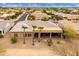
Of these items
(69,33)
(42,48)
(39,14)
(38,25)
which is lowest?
(42,48)

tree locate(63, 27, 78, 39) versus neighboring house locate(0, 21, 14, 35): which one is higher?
neighboring house locate(0, 21, 14, 35)

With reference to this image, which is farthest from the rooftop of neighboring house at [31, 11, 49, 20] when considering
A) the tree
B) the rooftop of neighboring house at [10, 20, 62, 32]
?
the tree

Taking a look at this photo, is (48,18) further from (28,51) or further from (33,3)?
(28,51)

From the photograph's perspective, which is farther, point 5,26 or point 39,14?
point 39,14

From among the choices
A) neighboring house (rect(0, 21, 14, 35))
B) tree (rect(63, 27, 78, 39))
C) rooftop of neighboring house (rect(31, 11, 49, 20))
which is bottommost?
tree (rect(63, 27, 78, 39))

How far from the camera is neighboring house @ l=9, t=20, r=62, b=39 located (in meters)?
2.22

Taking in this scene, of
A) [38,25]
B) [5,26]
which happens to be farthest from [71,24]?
[5,26]

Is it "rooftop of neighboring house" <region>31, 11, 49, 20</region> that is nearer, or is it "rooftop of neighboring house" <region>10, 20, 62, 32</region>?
"rooftop of neighboring house" <region>10, 20, 62, 32</region>

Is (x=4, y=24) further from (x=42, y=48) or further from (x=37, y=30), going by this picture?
(x=42, y=48)

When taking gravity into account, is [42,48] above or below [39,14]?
below

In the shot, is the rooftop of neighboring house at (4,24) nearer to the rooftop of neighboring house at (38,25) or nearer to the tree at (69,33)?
the rooftop of neighboring house at (38,25)

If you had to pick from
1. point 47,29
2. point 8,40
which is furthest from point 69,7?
point 8,40

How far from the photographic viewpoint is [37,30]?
2.28 metres

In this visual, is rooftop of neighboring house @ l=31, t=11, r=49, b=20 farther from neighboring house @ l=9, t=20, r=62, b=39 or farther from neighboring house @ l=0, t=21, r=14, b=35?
neighboring house @ l=0, t=21, r=14, b=35
